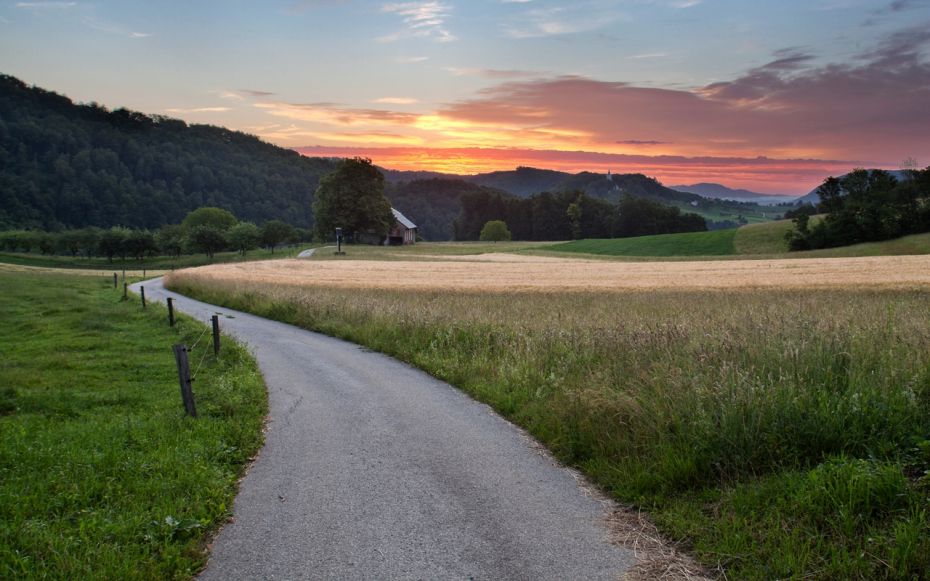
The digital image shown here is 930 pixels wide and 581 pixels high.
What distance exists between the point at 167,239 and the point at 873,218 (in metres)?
120

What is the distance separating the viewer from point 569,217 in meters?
132

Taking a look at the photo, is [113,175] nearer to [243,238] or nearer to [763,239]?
[243,238]

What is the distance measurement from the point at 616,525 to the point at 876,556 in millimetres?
2122

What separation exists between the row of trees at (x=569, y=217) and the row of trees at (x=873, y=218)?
5140 cm

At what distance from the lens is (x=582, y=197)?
13175cm

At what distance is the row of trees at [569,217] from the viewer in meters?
122

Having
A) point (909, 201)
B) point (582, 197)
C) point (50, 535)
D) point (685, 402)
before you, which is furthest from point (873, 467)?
point (582, 197)

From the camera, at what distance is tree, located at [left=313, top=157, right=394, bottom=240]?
91562 mm

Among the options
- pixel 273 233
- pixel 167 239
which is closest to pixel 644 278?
pixel 273 233

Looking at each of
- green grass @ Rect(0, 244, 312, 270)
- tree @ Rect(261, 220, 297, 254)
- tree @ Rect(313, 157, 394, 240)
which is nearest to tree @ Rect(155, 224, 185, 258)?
green grass @ Rect(0, 244, 312, 270)

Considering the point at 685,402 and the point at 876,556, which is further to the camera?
the point at 685,402

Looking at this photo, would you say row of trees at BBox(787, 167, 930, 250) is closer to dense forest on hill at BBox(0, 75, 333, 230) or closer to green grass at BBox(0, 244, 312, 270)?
green grass at BBox(0, 244, 312, 270)

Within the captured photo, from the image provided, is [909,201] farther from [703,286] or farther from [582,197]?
[582,197]

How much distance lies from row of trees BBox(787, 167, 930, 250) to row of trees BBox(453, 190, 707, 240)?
51.4 meters
